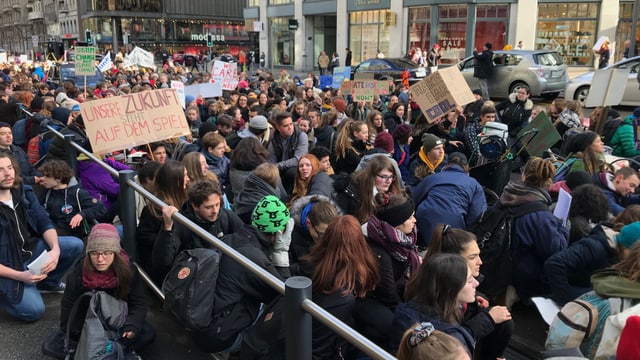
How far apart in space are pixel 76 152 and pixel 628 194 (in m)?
6.15

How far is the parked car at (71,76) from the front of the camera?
19.6 meters

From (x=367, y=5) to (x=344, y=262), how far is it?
33.2 metres

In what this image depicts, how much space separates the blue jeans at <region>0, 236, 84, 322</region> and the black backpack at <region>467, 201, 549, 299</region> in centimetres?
368

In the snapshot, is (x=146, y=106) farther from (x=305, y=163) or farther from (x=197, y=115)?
(x=197, y=115)

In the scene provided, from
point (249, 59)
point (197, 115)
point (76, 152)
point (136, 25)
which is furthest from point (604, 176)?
point (136, 25)

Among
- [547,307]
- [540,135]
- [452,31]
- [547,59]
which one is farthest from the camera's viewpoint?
[452,31]

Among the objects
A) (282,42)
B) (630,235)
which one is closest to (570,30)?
(282,42)

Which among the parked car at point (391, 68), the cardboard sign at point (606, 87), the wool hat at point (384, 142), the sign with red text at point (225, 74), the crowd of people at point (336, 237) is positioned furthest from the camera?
the parked car at point (391, 68)

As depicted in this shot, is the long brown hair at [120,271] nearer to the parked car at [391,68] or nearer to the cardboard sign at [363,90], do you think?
the cardboard sign at [363,90]

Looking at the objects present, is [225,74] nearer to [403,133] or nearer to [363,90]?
[363,90]

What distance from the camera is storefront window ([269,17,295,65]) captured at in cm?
4153

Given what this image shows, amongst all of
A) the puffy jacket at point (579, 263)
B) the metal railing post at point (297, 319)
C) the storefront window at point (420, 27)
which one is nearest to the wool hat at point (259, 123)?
the puffy jacket at point (579, 263)

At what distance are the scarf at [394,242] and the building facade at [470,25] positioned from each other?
91.0 feet

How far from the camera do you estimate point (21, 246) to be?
4613 millimetres
